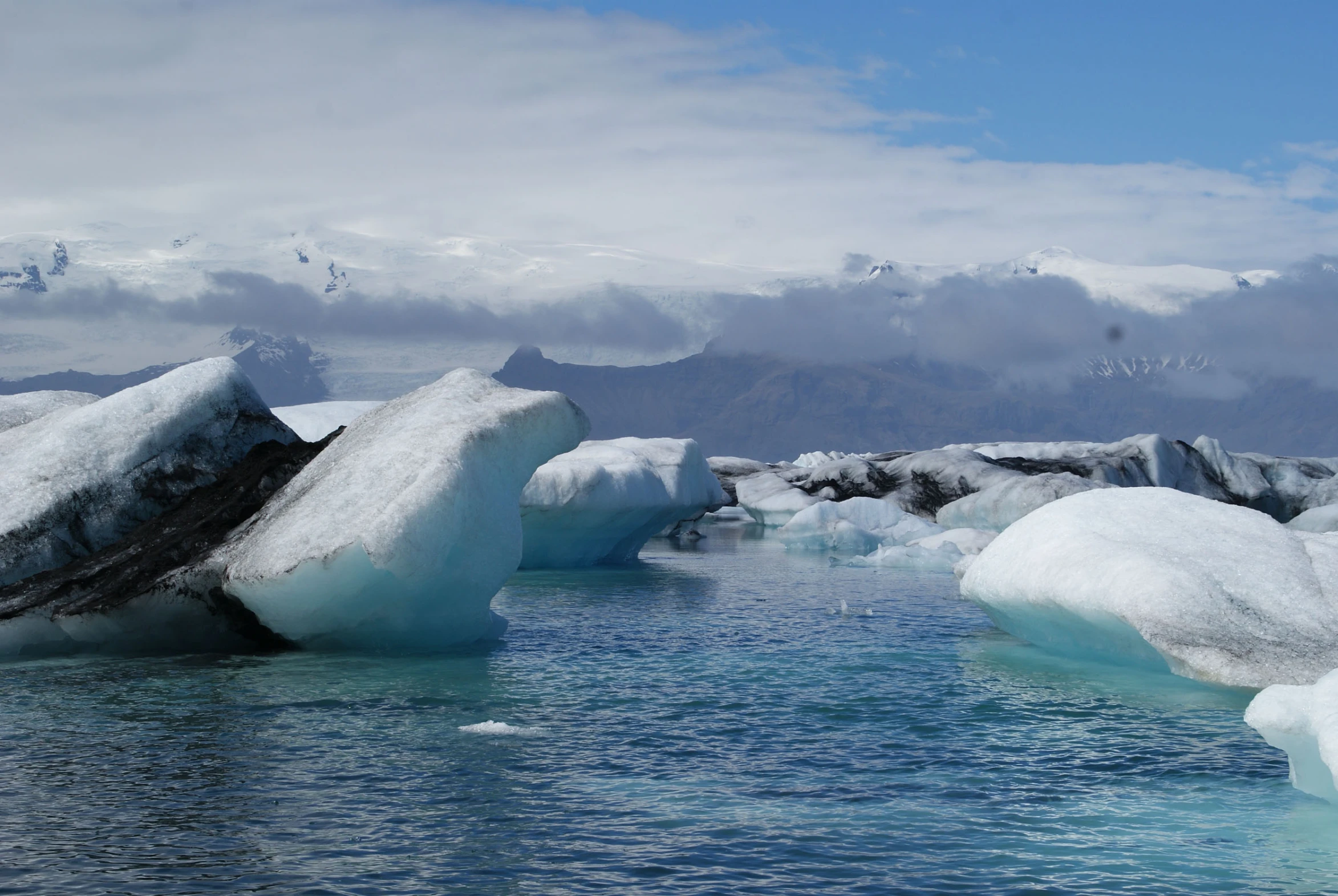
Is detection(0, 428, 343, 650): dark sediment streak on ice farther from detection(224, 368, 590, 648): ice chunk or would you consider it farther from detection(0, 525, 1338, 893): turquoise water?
detection(0, 525, 1338, 893): turquoise water

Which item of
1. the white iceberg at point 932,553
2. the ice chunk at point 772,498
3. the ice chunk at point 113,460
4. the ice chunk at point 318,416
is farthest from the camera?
the ice chunk at point 772,498

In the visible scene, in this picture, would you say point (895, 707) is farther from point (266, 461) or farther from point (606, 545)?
point (606, 545)

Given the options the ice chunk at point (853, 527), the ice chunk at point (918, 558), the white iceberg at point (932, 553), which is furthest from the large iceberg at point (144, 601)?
the ice chunk at point (853, 527)

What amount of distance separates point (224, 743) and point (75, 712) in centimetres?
212

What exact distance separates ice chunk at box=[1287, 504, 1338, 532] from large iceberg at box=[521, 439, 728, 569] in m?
20.4

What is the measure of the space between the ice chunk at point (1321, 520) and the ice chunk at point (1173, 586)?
28992 mm

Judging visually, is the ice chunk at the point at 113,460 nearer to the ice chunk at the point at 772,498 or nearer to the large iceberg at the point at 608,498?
the large iceberg at the point at 608,498

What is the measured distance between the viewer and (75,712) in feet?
37.8

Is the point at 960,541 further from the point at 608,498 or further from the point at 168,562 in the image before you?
the point at 168,562

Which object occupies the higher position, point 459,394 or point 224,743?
point 459,394

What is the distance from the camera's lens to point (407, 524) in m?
13.8

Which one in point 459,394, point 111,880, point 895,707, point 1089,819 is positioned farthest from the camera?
point 459,394

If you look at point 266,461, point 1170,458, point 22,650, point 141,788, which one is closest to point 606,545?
point 266,461

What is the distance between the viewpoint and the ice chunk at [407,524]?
13812 mm
